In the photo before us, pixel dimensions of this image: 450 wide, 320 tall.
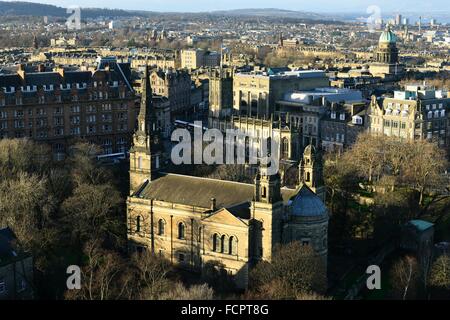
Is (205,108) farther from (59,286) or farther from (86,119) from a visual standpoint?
(59,286)

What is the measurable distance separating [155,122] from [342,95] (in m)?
63.5

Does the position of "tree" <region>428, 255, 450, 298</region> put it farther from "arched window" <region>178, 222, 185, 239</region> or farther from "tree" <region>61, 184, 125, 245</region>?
"tree" <region>61, 184, 125, 245</region>

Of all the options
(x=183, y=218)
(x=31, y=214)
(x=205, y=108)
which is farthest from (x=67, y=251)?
(x=205, y=108)

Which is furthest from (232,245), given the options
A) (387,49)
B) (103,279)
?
(387,49)

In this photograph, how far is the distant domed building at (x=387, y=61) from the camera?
181 m

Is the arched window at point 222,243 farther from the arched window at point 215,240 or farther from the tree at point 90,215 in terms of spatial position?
the tree at point 90,215

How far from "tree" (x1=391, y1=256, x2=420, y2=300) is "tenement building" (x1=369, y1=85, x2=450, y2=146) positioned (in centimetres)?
4728

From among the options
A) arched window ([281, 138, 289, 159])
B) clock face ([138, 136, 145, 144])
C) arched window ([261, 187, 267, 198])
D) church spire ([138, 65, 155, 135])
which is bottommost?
arched window ([281, 138, 289, 159])

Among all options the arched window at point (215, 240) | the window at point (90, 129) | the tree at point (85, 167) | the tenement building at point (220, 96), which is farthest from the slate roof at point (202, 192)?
the tenement building at point (220, 96)

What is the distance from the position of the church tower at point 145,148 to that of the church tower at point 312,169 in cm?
1376

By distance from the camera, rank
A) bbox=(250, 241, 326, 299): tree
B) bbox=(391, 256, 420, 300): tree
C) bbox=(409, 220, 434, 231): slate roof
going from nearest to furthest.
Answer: bbox=(250, 241, 326, 299): tree → bbox=(391, 256, 420, 300): tree → bbox=(409, 220, 434, 231): slate roof

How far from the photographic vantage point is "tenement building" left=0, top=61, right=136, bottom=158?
103m

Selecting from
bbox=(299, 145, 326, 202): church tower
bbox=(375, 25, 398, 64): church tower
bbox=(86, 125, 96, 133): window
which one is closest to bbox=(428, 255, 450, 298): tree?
bbox=(299, 145, 326, 202): church tower

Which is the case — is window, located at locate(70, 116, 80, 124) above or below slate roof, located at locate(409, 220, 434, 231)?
above
